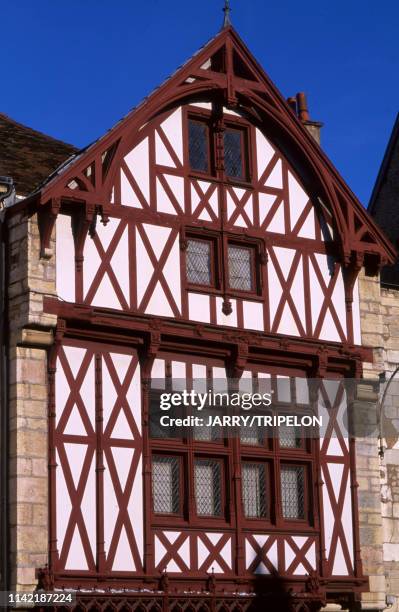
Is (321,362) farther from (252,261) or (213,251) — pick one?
(213,251)

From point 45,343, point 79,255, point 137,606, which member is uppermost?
point 79,255

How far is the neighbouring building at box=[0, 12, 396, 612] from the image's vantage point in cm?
1839

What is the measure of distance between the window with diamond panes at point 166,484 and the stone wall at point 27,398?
1.71m

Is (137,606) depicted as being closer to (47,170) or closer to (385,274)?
(47,170)

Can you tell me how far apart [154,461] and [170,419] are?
643mm

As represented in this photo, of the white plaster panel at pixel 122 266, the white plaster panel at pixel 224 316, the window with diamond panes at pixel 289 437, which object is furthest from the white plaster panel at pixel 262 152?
the window with diamond panes at pixel 289 437

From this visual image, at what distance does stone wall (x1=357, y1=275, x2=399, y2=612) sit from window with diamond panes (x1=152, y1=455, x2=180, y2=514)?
305 cm

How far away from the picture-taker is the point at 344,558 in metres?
20.7

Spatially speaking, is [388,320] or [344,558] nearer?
[344,558]

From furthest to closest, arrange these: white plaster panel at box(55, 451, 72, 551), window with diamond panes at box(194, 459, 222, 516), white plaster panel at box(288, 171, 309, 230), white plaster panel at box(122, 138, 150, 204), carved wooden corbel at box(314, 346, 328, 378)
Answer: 1. white plaster panel at box(288, 171, 309, 230)
2. carved wooden corbel at box(314, 346, 328, 378)
3. white plaster panel at box(122, 138, 150, 204)
4. window with diamond panes at box(194, 459, 222, 516)
5. white plaster panel at box(55, 451, 72, 551)

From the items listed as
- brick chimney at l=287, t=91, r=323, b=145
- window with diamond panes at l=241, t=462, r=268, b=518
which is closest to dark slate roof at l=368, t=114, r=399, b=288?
brick chimney at l=287, t=91, r=323, b=145

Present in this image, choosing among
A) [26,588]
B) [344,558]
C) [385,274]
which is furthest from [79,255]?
[385,274]

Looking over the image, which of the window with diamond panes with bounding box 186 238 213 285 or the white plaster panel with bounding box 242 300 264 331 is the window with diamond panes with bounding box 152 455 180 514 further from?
the window with diamond panes with bounding box 186 238 213 285

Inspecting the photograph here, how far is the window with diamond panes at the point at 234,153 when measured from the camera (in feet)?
69.3
